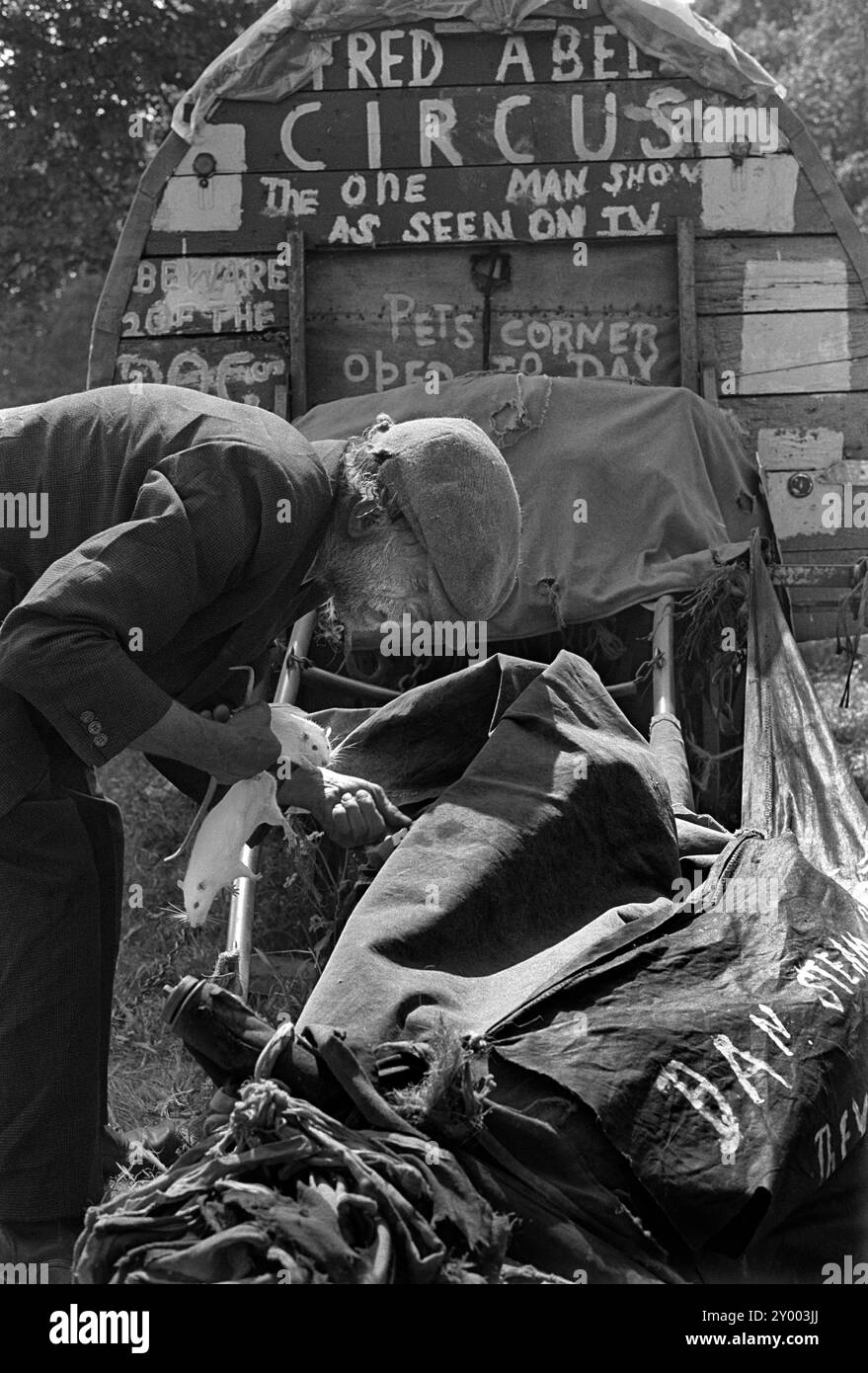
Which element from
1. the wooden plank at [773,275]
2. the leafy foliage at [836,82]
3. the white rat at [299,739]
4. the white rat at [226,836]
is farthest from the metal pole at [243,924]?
the leafy foliage at [836,82]

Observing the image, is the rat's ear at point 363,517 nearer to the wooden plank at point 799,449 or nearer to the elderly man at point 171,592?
the elderly man at point 171,592

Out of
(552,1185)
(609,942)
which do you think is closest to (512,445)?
(609,942)

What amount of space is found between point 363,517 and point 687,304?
3589 mm

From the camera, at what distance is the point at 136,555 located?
9.91 feet

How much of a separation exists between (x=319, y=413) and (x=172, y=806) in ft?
5.62

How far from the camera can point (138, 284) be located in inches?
262

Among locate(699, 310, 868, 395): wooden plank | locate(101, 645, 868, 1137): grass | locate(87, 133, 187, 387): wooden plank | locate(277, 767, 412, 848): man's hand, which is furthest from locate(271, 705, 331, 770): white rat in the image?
locate(699, 310, 868, 395): wooden plank

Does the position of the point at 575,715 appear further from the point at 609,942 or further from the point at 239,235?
the point at 239,235

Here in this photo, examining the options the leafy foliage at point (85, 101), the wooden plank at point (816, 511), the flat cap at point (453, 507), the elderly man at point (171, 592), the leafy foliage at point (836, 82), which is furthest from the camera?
the leafy foliage at point (836, 82)

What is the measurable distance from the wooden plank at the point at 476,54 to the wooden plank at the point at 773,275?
0.81m

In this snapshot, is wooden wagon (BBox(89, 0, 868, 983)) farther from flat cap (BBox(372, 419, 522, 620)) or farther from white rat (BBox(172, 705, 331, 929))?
white rat (BBox(172, 705, 331, 929))

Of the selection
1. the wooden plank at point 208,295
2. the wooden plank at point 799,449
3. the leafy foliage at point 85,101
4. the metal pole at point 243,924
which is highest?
the leafy foliage at point 85,101

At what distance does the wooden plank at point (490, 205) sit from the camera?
6.58 metres
